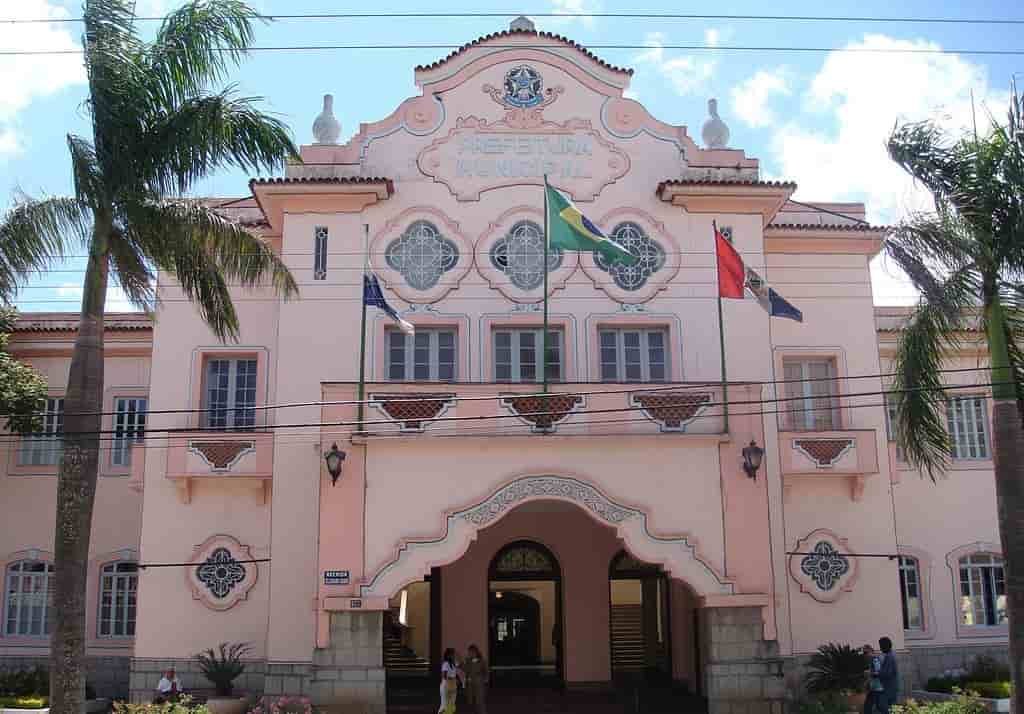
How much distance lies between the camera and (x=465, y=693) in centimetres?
2019

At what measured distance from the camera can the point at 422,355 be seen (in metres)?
20.1

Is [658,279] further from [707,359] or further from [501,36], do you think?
[501,36]

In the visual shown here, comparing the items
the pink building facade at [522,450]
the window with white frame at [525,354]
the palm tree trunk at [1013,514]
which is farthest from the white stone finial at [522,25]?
the palm tree trunk at [1013,514]

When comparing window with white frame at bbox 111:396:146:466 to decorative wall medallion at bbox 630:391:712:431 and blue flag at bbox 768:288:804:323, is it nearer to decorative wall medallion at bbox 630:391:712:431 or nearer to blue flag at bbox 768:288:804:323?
decorative wall medallion at bbox 630:391:712:431

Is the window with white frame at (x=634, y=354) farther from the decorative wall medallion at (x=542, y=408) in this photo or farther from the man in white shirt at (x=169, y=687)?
the man in white shirt at (x=169, y=687)

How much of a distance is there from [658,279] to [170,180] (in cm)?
912

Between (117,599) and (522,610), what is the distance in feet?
27.6

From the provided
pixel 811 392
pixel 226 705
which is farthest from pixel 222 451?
pixel 811 392

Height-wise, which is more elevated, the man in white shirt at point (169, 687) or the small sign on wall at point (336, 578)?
the small sign on wall at point (336, 578)

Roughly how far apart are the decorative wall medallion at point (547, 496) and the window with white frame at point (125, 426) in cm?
903

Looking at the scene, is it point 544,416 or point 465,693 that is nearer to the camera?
point 544,416

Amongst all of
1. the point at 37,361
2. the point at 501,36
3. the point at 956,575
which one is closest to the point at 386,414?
the point at 501,36

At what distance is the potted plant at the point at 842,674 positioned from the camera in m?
18.4

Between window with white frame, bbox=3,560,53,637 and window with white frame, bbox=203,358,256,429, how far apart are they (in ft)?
19.5
